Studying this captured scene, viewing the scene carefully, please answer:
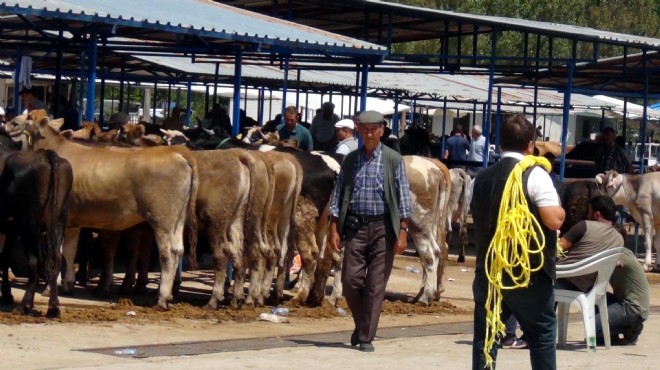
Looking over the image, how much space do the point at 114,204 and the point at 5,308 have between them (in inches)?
64.6

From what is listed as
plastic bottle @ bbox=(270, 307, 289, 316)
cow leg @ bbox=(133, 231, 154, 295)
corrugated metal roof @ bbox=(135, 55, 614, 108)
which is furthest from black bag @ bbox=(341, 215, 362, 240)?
corrugated metal roof @ bbox=(135, 55, 614, 108)

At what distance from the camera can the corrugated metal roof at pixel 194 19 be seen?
14.3 meters

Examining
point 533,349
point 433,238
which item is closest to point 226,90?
point 433,238

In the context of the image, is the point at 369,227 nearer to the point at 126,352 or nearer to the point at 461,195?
the point at 126,352

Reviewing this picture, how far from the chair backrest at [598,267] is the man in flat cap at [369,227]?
1632 millimetres

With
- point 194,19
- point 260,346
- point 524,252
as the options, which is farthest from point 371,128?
point 194,19

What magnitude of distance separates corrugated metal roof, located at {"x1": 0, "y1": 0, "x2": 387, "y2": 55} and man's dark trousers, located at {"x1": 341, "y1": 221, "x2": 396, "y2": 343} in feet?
13.3

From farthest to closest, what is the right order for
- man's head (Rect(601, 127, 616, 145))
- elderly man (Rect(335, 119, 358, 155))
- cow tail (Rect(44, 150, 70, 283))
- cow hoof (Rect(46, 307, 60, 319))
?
man's head (Rect(601, 127, 616, 145)), elderly man (Rect(335, 119, 358, 155)), cow tail (Rect(44, 150, 70, 283)), cow hoof (Rect(46, 307, 60, 319))

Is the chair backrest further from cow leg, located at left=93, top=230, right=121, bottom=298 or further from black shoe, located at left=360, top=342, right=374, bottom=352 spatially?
cow leg, located at left=93, top=230, right=121, bottom=298

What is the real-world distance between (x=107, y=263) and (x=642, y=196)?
11246 mm

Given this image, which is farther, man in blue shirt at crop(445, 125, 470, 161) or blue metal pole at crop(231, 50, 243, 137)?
man in blue shirt at crop(445, 125, 470, 161)

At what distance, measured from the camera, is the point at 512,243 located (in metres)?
8.84

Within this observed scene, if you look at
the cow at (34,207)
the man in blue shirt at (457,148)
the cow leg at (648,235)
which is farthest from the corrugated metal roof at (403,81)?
the cow at (34,207)

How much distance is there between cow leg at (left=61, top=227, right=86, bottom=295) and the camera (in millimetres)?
15070
